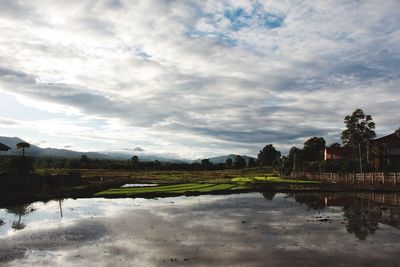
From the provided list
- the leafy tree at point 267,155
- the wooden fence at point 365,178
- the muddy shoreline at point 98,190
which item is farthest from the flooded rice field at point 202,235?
the leafy tree at point 267,155

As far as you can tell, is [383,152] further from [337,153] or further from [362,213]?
[362,213]

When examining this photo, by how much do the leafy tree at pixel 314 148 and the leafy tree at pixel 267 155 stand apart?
31.4 metres

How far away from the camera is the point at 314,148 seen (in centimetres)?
13912

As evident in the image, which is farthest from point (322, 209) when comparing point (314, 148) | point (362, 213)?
point (314, 148)

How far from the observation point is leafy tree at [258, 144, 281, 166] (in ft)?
559

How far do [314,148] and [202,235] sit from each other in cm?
12336

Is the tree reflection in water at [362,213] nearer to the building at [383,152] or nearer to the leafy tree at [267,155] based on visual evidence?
the building at [383,152]

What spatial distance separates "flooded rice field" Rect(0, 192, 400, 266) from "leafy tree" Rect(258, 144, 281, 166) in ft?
440

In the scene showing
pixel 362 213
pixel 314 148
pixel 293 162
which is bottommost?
pixel 362 213

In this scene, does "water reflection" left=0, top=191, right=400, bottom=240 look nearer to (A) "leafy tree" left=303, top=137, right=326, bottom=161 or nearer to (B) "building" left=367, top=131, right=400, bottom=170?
(B) "building" left=367, top=131, right=400, bottom=170

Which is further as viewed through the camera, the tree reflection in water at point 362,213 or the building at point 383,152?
the building at point 383,152

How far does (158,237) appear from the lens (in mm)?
22047

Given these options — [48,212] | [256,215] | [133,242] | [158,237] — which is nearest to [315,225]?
[256,215]

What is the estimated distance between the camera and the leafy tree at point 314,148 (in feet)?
442
